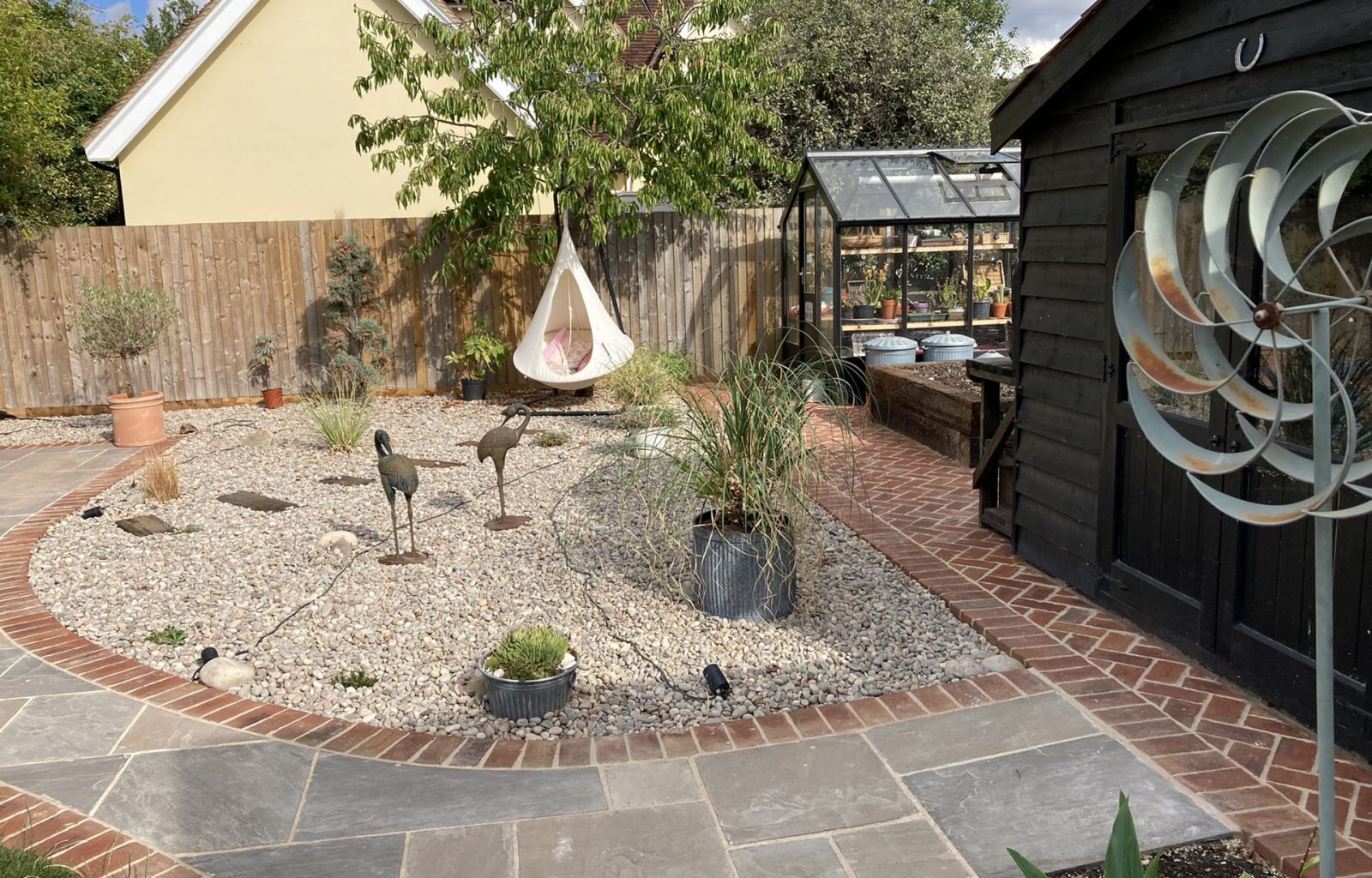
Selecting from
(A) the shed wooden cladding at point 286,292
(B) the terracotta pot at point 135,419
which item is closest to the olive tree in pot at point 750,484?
(B) the terracotta pot at point 135,419

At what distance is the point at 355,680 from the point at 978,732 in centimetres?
233

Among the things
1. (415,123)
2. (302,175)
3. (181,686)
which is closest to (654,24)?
(415,123)

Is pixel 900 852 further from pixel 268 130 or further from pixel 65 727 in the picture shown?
pixel 268 130

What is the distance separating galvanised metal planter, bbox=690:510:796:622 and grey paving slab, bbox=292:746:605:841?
1.35 metres

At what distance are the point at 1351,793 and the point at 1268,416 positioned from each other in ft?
5.63

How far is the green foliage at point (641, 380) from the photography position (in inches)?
355

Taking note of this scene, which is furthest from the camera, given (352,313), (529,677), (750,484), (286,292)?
(286,292)

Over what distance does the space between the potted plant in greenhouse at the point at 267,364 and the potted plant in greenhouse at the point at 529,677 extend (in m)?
7.43

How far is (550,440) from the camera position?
8.16m

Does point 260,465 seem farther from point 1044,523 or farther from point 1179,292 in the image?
point 1179,292

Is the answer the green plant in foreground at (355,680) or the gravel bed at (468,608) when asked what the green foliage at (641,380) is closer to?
the gravel bed at (468,608)

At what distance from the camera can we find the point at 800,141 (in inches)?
658

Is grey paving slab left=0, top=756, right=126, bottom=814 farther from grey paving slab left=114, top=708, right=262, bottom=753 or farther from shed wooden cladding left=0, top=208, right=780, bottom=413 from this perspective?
shed wooden cladding left=0, top=208, right=780, bottom=413

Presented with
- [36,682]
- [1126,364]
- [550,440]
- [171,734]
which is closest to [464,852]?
[171,734]
